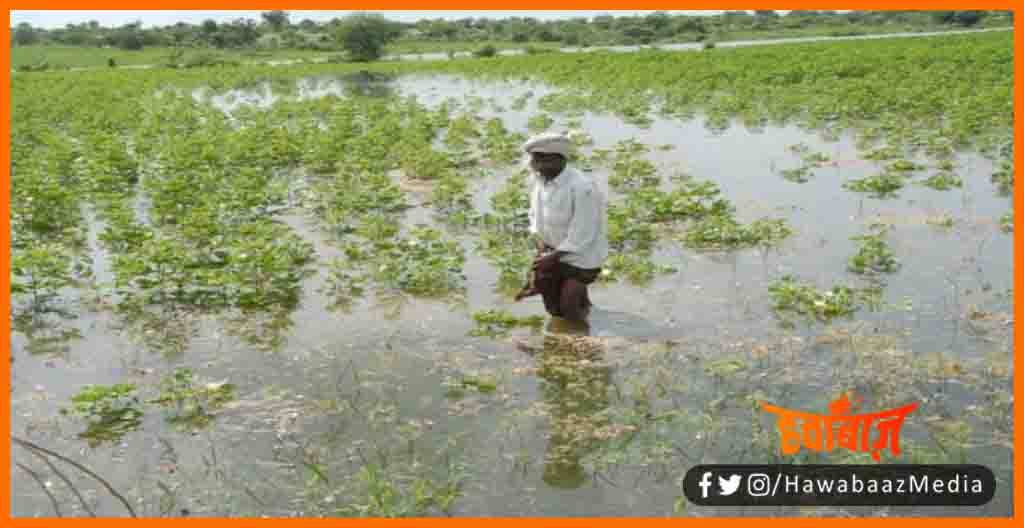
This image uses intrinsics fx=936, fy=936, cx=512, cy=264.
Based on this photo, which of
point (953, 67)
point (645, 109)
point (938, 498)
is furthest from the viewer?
point (953, 67)

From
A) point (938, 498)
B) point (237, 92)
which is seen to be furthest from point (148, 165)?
point (237, 92)

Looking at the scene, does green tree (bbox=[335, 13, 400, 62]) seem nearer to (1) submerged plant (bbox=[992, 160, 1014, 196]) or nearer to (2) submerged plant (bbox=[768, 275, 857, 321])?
(1) submerged plant (bbox=[992, 160, 1014, 196])

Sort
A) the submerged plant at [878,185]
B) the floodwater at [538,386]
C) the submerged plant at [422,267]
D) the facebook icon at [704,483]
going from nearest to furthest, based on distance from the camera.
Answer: the facebook icon at [704,483]
the floodwater at [538,386]
the submerged plant at [422,267]
the submerged plant at [878,185]

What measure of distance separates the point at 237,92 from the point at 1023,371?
28.7m

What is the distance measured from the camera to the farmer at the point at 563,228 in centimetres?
641

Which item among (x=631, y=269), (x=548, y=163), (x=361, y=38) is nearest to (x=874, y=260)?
(x=631, y=269)

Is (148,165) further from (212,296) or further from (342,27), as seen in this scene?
(342,27)

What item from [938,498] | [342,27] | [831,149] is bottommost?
[938,498]

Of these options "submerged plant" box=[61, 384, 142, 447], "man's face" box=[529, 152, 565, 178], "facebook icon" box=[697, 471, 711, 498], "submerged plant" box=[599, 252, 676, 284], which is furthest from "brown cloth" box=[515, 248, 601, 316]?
"submerged plant" box=[61, 384, 142, 447]

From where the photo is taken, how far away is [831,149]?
13.6 metres

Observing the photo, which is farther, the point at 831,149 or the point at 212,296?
the point at 831,149

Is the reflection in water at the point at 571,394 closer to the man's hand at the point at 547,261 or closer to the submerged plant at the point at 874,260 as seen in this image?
the man's hand at the point at 547,261

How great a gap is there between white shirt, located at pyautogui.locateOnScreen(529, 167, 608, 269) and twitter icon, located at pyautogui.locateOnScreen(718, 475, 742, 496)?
249 cm

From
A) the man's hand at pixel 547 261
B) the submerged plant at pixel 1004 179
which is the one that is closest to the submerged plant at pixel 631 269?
the man's hand at pixel 547 261
